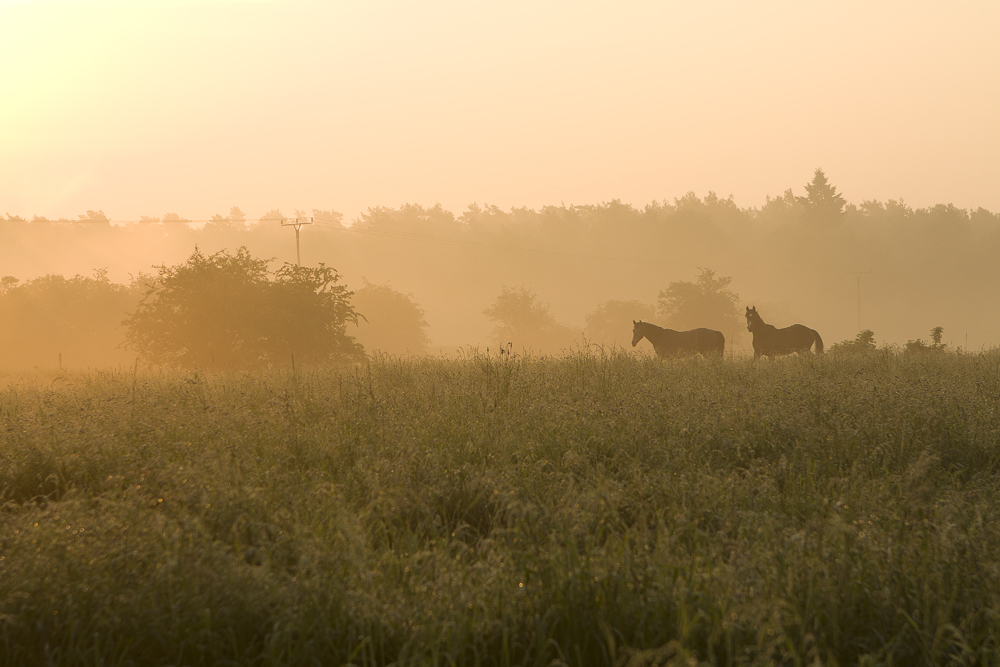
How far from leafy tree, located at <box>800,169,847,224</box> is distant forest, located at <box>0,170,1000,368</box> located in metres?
0.30

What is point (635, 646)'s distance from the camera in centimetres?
236

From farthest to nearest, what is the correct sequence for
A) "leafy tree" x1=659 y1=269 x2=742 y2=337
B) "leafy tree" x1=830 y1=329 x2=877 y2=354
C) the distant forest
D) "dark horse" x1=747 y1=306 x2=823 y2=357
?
1. the distant forest
2. "leafy tree" x1=659 y1=269 x2=742 y2=337
3. "dark horse" x1=747 y1=306 x2=823 y2=357
4. "leafy tree" x1=830 y1=329 x2=877 y2=354

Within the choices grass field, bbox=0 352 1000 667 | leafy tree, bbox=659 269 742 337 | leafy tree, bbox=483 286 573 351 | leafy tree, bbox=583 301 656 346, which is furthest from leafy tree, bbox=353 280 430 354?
grass field, bbox=0 352 1000 667

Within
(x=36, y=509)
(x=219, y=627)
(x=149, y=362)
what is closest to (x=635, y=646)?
(x=219, y=627)

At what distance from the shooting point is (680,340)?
21562mm

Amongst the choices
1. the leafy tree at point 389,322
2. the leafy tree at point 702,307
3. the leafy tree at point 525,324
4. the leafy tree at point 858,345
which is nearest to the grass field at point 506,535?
the leafy tree at point 858,345

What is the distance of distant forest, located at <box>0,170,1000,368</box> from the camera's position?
11781 centimetres

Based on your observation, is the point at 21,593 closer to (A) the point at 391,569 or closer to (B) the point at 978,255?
(A) the point at 391,569

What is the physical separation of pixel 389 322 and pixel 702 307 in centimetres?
3416

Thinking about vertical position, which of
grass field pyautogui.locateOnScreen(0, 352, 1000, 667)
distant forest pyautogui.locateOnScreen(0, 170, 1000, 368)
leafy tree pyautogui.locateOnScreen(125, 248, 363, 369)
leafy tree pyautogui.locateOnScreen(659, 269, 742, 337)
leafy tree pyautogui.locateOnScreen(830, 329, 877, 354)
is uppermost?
distant forest pyautogui.locateOnScreen(0, 170, 1000, 368)

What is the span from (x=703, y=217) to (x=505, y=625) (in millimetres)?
141235

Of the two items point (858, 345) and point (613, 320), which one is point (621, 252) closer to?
point (613, 320)

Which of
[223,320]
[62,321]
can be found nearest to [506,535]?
[223,320]

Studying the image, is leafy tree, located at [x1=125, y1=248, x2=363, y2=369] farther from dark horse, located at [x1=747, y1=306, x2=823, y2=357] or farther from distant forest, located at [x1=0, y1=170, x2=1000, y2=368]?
distant forest, located at [x1=0, y1=170, x2=1000, y2=368]
